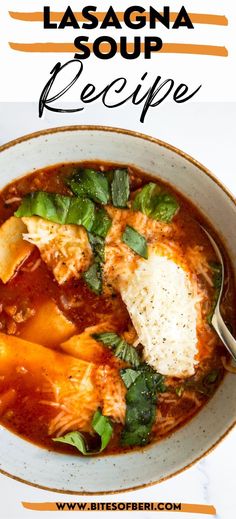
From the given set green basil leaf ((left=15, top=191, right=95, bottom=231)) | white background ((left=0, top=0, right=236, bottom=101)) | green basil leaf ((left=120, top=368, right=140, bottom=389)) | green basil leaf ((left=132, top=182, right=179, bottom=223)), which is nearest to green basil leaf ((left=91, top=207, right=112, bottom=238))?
green basil leaf ((left=15, top=191, right=95, bottom=231))

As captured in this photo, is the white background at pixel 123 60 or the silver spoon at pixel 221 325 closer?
the silver spoon at pixel 221 325

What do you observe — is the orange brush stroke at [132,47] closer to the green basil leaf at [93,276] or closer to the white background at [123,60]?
the white background at [123,60]

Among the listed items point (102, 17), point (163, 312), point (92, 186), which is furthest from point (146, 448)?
point (102, 17)

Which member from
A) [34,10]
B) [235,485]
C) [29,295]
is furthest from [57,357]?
[34,10]

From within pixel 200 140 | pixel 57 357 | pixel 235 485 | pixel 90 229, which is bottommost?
pixel 235 485

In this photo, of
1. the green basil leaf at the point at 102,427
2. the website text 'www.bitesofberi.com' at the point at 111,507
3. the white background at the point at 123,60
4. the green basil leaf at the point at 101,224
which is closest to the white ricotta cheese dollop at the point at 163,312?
the green basil leaf at the point at 101,224

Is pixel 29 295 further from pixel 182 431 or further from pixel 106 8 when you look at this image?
pixel 106 8

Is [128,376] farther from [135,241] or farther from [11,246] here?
[11,246]

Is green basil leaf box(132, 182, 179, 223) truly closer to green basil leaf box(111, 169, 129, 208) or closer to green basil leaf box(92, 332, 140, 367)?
green basil leaf box(111, 169, 129, 208)
